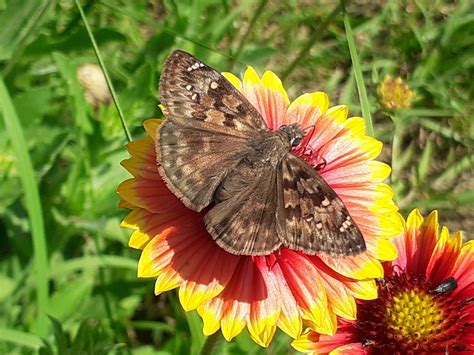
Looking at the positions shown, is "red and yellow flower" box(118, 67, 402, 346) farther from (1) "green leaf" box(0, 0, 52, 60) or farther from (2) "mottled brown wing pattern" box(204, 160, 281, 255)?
(1) "green leaf" box(0, 0, 52, 60)

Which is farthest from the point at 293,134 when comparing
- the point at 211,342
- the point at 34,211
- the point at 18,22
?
the point at 18,22

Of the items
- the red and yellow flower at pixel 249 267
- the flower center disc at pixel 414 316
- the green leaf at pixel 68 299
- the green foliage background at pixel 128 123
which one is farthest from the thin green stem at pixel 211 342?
the green leaf at pixel 68 299

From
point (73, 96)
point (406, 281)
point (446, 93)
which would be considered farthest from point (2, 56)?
point (446, 93)

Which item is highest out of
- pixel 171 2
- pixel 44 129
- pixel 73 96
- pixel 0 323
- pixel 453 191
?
pixel 171 2

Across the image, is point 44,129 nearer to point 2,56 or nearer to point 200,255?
point 2,56

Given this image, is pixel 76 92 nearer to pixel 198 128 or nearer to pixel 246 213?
pixel 198 128

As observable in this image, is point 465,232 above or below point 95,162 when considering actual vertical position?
below
